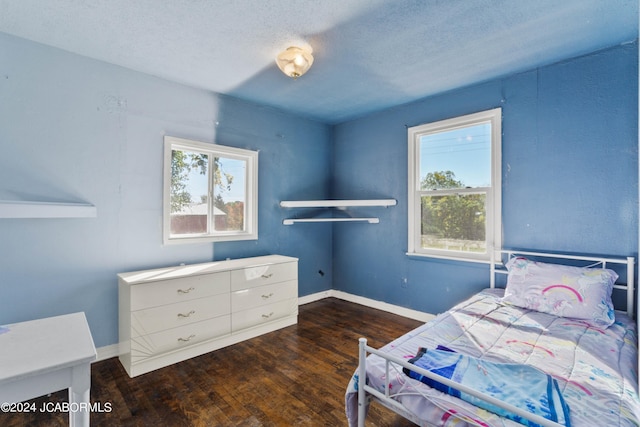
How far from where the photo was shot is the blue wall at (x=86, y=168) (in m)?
2.20

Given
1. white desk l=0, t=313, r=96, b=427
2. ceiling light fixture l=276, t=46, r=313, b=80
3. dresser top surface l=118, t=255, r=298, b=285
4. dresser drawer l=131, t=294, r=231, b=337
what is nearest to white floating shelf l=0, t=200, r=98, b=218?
dresser top surface l=118, t=255, r=298, b=285

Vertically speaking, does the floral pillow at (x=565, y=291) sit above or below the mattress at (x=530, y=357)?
above

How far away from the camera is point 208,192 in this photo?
3299mm

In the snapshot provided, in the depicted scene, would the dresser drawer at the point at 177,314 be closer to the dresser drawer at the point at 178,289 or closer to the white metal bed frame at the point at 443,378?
the dresser drawer at the point at 178,289

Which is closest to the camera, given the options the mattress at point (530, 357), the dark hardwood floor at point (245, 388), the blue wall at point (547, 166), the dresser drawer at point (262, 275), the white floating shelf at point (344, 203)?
the mattress at point (530, 357)

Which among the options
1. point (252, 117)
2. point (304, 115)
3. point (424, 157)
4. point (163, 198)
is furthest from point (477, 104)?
point (163, 198)

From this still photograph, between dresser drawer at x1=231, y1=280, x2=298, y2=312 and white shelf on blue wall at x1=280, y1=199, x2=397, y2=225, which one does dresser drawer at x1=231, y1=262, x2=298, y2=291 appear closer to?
dresser drawer at x1=231, y1=280, x2=298, y2=312

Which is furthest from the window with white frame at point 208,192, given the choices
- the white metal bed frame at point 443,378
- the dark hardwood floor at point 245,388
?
the white metal bed frame at point 443,378

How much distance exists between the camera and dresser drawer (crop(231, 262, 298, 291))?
2.90 m

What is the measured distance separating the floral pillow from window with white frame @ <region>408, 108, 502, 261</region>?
549 millimetres

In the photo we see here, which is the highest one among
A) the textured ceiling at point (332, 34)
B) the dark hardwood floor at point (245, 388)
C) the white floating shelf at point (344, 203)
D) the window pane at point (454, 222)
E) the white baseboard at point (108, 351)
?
the textured ceiling at point (332, 34)

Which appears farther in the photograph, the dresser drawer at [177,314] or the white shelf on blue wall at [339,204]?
the white shelf on blue wall at [339,204]

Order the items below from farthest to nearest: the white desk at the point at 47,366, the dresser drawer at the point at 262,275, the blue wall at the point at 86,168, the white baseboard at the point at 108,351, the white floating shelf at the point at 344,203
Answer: the white floating shelf at the point at 344,203, the dresser drawer at the point at 262,275, the white baseboard at the point at 108,351, the blue wall at the point at 86,168, the white desk at the point at 47,366

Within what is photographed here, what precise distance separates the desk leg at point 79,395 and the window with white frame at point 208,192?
191 cm
